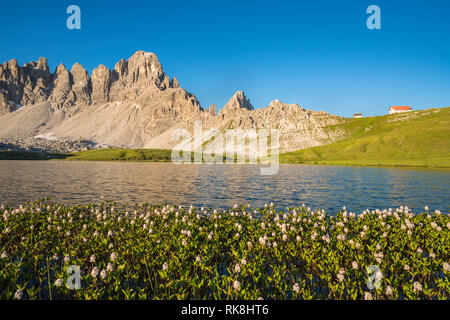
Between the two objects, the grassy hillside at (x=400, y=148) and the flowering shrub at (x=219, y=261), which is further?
the grassy hillside at (x=400, y=148)

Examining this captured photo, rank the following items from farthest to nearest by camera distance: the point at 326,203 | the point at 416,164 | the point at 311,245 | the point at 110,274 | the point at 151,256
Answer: the point at 416,164
the point at 326,203
the point at 311,245
the point at 151,256
the point at 110,274

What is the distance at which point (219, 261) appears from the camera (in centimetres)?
1209

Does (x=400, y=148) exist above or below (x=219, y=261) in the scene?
above

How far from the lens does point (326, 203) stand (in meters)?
28.8

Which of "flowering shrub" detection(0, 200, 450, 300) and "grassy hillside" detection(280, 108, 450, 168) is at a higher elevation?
"grassy hillside" detection(280, 108, 450, 168)

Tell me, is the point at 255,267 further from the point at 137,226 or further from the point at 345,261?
the point at 137,226

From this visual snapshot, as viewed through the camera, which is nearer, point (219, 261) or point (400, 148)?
point (219, 261)

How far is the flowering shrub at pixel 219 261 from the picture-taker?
8445 millimetres

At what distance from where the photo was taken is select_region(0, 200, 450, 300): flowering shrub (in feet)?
27.7

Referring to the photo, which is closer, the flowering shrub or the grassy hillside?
the flowering shrub

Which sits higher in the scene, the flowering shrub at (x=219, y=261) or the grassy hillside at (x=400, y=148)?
the grassy hillside at (x=400, y=148)

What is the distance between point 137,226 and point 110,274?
7.33 meters

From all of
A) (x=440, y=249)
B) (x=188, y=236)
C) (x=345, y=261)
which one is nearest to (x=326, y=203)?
(x=440, y=249)
